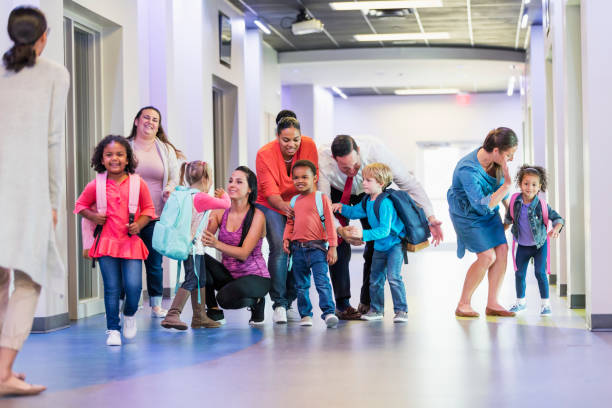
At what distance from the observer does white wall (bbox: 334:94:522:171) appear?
838 inches

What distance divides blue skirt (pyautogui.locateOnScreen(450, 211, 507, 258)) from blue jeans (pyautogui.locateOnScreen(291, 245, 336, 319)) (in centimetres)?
109

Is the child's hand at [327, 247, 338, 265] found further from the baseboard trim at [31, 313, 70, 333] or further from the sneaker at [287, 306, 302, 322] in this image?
the baseboard trim at [31, 313, 70, 333]

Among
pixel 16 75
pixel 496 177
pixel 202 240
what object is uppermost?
pixel 16 75

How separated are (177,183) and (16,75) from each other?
9.40ft

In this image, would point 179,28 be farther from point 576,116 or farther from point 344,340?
point 344,340

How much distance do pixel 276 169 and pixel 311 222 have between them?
47 cm

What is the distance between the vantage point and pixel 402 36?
14.2 metres

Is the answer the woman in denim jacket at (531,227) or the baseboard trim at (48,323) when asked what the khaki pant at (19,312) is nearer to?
the baseboard trim at (48,323)

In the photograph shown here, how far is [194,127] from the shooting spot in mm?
9344

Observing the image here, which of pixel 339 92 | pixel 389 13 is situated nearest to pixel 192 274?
pixel 389 13

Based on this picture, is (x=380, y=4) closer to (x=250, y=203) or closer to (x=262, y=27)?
(x=262, y=27)

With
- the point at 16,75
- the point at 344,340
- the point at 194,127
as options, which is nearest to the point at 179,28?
the point at 194,127

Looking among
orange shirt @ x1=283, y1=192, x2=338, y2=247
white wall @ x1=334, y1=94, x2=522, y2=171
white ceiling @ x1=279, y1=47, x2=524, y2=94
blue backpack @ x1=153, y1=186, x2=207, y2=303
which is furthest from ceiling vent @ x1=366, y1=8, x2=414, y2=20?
white wall @ x1=334, y1=94, x2=522, y2=171

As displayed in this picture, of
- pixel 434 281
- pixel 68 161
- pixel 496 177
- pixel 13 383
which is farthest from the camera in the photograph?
pixel 434 281
